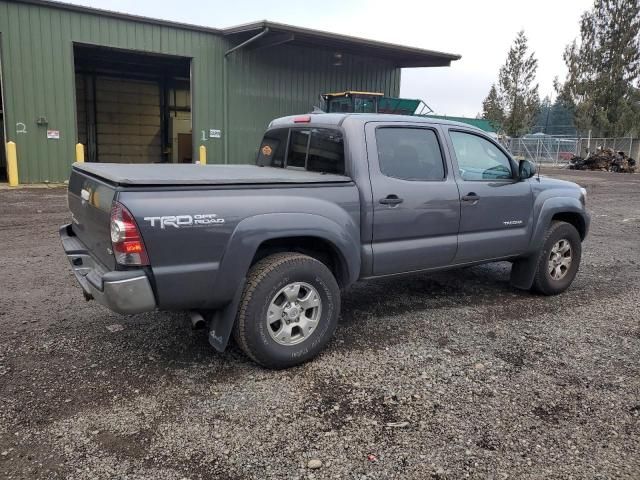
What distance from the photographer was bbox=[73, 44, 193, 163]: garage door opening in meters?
22.2

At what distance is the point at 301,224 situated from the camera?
368 cm

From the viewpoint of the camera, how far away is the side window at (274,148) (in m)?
5.10

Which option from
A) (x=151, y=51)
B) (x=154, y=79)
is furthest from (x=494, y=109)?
(x=151, y=51)

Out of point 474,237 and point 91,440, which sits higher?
point 474,237

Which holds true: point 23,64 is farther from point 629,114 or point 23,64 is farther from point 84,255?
point 629,114

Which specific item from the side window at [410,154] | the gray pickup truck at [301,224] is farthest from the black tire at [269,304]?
the side window at [410,154]

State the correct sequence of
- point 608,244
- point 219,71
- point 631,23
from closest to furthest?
1. point 608,244
2. point 219,71
3. point 631,23

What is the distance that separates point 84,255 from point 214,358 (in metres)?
Answer: 1.25

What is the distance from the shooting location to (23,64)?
14852 millimetres

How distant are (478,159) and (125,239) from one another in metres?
3.42

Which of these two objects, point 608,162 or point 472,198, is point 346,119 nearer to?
point 472,198

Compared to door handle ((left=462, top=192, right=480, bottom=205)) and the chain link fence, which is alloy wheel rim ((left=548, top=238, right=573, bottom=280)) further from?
the chain link fence

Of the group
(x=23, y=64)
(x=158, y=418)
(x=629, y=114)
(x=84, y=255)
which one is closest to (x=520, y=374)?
(x=158, y=418)

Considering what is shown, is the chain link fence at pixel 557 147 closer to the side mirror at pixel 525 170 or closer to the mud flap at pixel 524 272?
the mud flap at pixel 524 272
